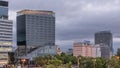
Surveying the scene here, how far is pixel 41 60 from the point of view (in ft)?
648

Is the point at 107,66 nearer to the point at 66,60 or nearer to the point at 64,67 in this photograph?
the point at 64,67

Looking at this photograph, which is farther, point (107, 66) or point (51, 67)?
point (107, 66)

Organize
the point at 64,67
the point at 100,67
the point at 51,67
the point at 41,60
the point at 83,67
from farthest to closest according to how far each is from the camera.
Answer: the point at 41,60 < the point at 83,67 < the point at 100,67 < the point at 64,67 < the point at 51,67

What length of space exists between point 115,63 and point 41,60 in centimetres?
6885

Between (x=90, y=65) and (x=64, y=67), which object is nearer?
(x=64, y=67)

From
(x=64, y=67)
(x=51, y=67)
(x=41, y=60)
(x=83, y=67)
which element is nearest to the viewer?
(x=51, y=67)

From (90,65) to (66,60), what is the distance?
187ft

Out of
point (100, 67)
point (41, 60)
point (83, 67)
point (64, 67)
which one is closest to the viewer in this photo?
point (64, 67)

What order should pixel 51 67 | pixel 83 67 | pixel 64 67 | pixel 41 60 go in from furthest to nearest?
pixel 41 60
pixel 83 67
pixel 64 67
pixel 51 67

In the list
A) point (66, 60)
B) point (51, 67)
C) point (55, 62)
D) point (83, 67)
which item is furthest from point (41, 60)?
point (51, 67)

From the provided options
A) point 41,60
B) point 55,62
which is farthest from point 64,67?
point 41,60

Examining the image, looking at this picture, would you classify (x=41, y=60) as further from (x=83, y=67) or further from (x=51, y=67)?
(x=51, y=67)

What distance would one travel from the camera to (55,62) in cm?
11800

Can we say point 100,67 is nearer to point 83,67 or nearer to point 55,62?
point 83,67
